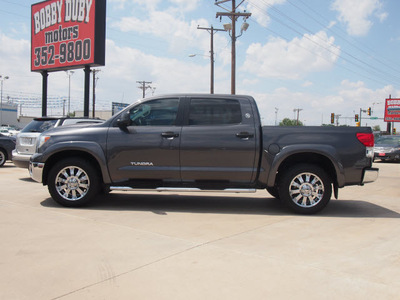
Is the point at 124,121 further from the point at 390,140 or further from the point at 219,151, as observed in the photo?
the point at 390,140

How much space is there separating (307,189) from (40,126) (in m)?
7.10

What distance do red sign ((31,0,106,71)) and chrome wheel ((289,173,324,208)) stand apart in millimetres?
14635

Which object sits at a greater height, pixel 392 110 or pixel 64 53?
pixel 392 110

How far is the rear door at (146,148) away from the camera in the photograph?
19.9ft

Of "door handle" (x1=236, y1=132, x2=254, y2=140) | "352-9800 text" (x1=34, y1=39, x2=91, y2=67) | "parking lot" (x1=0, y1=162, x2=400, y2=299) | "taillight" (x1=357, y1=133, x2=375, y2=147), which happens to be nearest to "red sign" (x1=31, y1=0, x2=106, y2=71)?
"352-9800 text" (x1=34, y1=39, x2=91, y2=67)

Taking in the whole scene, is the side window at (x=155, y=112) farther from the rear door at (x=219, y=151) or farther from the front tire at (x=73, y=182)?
the front tire at (x=73, y=182)

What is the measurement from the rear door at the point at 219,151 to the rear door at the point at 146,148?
182 mm

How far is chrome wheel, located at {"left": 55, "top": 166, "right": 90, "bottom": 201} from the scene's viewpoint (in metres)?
6.21

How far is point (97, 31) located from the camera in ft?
59.2

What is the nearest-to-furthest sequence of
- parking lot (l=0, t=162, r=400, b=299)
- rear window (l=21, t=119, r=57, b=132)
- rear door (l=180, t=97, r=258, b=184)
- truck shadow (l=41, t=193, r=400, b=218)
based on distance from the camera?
parking lot (l=0, t=162, r=400, b=299) → rear door (l=180, t=97, r=258, b=184) → truck shadow (l=41, t=193, r=400, b=218) → rear window (l=21, t=119, r=57, b=132)

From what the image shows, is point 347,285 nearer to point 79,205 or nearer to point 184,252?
point 184,252

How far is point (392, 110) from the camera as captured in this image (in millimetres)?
56062

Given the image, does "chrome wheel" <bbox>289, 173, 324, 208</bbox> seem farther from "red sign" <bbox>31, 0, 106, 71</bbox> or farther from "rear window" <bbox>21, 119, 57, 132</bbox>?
"red sign" <bbox>31, 0, 106, 71</bbox>

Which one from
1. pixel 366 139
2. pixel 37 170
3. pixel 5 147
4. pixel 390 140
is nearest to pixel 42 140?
pixel 37 170
